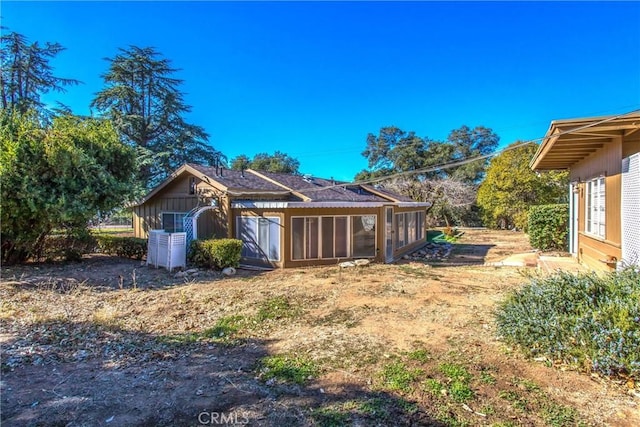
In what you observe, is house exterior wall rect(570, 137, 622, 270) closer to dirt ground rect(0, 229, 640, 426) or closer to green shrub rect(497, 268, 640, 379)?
dirt ground rect(0, 229, 640, 426)

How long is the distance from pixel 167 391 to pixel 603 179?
29.4 ft

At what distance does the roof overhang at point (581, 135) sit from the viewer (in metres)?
5.41

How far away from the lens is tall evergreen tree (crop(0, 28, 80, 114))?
843 inches

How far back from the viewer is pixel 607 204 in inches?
273

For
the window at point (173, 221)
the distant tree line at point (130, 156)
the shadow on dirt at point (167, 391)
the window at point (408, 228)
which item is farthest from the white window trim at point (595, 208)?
the window at point (173, 221)

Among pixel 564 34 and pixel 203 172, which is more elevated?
pixel 564 34

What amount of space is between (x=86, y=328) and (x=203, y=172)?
28.8ft

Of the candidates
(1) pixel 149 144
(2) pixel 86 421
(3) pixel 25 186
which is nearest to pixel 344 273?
(2) pixel 86 421

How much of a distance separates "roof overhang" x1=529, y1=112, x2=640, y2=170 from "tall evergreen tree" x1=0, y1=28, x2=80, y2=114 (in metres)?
26.8

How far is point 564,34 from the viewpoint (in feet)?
32.3

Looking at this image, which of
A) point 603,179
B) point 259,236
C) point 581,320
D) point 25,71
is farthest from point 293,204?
point 25,71

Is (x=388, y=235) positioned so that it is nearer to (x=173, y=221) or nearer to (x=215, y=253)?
(x=215, y=253)

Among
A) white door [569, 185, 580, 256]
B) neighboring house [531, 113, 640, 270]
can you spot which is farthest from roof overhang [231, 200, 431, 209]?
white door [569, 185, 580, 256]

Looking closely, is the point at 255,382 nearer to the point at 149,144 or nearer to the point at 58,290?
the point at 58,290
